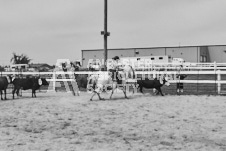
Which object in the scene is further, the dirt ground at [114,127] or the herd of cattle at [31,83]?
the herd of cattle at [31,83]

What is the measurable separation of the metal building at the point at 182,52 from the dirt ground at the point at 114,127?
5046 centimetres

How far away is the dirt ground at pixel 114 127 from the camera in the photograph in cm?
597

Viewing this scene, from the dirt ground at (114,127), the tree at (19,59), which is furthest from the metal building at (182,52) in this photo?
the dirt ground at (114,127)

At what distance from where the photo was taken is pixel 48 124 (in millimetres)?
8039

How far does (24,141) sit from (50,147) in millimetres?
742

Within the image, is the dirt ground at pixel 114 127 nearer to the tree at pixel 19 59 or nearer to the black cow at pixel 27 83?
the black cow at pixel 27 83

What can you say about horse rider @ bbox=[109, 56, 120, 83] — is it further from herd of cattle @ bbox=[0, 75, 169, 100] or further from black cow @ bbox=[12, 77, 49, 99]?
black cow @ bbox=[12, 77, 49, 99]

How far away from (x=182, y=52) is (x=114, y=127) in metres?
55.9

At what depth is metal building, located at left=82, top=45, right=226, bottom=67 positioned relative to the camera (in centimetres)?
6141

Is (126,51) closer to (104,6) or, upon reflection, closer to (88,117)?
(104,6)

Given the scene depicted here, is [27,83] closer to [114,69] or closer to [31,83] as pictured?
[31,83]

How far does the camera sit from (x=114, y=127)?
767cm

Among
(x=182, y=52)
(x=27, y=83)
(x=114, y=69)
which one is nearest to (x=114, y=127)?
(x=114, y=69)

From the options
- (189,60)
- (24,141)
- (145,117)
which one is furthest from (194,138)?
(189,60)
